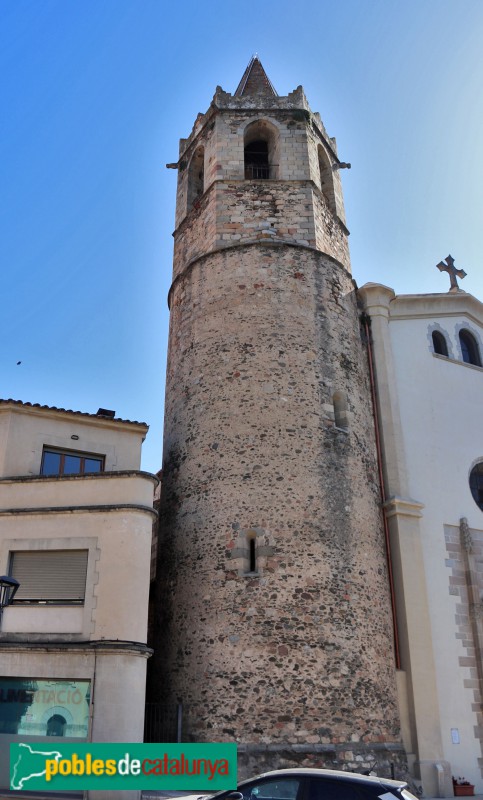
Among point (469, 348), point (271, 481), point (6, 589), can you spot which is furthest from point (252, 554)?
point (469, 348)

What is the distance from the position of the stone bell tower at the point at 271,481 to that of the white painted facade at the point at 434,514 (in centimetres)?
62

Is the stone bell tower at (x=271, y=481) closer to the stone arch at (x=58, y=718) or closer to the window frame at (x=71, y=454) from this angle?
the window frame at (x=71, y=454)

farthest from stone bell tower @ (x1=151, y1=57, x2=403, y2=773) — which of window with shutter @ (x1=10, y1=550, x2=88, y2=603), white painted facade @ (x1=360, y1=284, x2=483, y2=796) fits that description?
window with shutter @ (x1=10, y1=550, x2=88, y2=603)

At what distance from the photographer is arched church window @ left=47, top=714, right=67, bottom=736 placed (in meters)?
12.7

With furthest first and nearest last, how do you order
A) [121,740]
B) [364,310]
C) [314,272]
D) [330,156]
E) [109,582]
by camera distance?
[330,156], [364,310], [314,272], [109,582], [121,740]

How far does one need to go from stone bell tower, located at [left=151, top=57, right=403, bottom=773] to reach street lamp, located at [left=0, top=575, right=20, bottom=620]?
5035 mm

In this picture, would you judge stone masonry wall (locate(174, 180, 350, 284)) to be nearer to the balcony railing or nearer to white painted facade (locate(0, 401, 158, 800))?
the balcony railing

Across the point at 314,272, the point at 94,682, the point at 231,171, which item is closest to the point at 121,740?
the point at 94,682

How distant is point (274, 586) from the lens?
571 inches

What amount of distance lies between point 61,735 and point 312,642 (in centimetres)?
484

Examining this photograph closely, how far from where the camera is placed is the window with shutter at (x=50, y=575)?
1390cm

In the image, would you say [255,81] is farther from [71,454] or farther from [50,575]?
[50,575]

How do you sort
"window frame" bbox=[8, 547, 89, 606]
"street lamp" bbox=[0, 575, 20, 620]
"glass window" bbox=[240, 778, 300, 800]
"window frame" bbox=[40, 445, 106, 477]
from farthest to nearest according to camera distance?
"window frame" bbox=[40, 445, 106, 477]
"window frame" bbox=[8, 547, 89, 606]
"street lamp" bbox=[0, 575, 20, 620]
"glass window" bbox=[240, 778, 300, 800]

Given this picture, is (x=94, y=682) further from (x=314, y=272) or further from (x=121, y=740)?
(x=314, y=272)
